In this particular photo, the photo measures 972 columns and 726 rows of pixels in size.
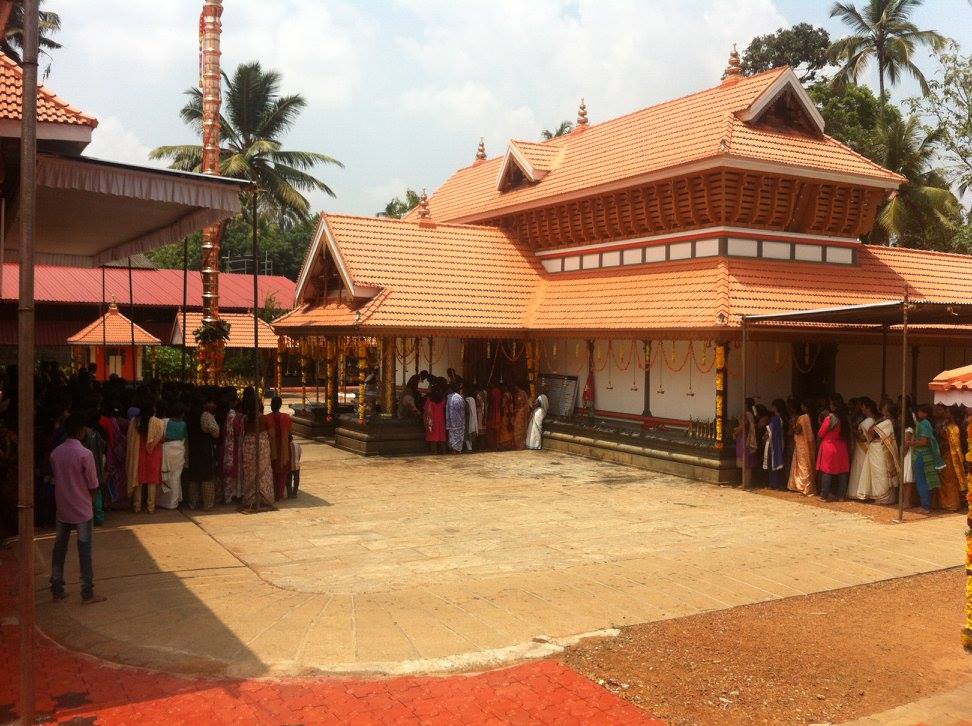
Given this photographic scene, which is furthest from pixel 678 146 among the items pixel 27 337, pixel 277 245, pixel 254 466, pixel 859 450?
pixel 277 245

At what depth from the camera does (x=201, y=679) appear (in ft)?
19.1

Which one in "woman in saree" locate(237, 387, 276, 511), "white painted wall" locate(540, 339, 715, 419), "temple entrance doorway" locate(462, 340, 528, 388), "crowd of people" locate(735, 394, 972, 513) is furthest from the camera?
"temple entrance doorway" locate(462, 340, 528, 388)

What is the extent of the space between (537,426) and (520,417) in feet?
1.36

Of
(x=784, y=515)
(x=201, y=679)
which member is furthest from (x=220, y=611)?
(x=784, y=515)

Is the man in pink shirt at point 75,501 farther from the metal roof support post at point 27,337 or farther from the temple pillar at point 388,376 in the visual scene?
the temple pillar at point 388,376

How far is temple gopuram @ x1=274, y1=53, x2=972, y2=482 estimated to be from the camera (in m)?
15.6

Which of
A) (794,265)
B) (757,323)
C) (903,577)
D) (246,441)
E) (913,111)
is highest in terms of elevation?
(913,111)

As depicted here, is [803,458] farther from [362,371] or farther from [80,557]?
[80,557]

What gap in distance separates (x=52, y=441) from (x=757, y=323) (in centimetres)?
1019

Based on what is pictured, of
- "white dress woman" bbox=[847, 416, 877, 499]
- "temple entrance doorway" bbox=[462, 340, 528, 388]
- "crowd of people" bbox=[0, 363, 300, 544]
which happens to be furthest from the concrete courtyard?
"temple entrance doorway" bbox=[462, 340, 528, 388]

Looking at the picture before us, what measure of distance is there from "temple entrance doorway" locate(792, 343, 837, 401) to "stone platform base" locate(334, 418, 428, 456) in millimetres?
7475

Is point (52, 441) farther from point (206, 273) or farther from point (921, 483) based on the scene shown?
point (921, 483)

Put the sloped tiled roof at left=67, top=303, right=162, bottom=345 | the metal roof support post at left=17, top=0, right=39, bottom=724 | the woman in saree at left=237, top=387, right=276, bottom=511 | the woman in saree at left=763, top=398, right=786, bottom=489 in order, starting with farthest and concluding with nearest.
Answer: the sloped tiled roof at left=67, top=303, right=162, bottom=345
the woman in saree at left=763, top=398, right=786, bottom=489
the woman in saree at left=237, top=387, right=276, bottom=511
the metal roof support post at left=17, top=0, right=39, bottom=724

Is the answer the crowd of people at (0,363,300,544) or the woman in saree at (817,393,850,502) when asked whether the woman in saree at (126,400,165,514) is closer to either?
the crowd of people at (0,363,300,544)
